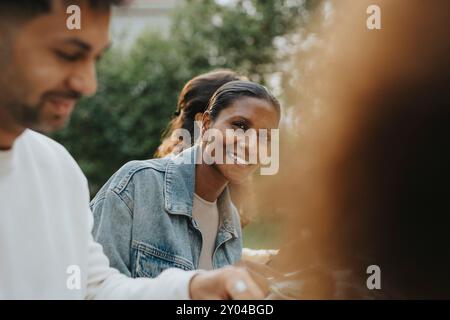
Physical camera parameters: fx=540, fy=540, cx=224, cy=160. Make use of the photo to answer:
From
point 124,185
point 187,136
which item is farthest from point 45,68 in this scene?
point 187,136

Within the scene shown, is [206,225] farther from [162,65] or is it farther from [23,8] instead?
[162,65]

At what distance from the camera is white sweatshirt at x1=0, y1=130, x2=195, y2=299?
715 millimetres

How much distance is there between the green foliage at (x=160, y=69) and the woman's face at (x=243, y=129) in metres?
3.08

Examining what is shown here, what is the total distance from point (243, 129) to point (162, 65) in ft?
14.8

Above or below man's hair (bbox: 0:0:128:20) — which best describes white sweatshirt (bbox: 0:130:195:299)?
below

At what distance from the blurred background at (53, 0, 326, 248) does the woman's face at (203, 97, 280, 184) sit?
2.91 m

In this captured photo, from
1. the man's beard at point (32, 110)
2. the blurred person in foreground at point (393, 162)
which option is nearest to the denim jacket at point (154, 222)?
the blurred person in foreground at point (393, 162)

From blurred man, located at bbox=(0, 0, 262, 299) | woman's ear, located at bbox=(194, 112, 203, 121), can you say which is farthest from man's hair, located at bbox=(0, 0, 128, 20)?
woman's ear, located at bbox=(194, 112, 203, 121)

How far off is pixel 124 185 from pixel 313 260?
409 millimetres

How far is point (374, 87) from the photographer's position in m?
0.87

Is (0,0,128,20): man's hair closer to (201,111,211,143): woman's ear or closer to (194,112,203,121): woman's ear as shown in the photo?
(201,111,211,143): woman's ear

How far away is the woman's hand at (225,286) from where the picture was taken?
702 mm

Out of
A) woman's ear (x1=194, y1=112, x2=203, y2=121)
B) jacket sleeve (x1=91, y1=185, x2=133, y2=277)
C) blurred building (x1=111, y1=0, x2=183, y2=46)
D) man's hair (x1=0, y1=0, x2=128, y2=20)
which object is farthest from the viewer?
blurred building (x1=111, y1=0, x2=183, y2=46)
